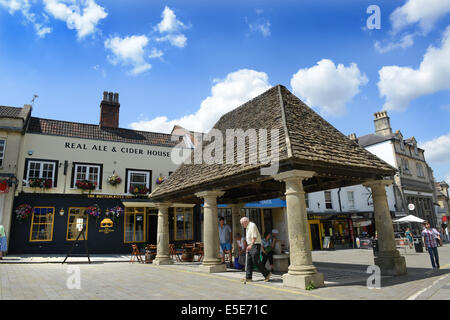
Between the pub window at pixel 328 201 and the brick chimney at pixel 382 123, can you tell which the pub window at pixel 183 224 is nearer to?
the pub window at pixel 328 201

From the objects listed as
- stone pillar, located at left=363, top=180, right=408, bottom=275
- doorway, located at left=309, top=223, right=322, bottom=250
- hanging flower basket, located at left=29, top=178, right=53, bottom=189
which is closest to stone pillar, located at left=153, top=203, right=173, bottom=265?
stone pillar, located at left=363, top=180, right=408, bottom=275

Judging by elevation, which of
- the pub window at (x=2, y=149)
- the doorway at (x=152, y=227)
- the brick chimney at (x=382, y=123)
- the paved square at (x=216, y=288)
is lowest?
the paved square at (x=216, y=288)

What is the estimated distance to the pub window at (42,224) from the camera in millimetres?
18469

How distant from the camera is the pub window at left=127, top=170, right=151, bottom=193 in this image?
21.4 metres

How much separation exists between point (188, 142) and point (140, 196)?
624cm

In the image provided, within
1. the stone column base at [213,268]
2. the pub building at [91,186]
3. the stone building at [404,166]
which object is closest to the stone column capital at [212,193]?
the stone column base at [213,268]

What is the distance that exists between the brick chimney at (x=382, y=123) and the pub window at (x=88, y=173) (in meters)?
29.2

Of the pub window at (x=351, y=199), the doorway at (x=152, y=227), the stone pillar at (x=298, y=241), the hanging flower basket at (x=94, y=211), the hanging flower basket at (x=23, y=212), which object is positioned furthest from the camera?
the pub window at (x=351, y=199)

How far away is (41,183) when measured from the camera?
1864 centimetres

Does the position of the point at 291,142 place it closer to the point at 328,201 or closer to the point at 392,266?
the point at 392,266

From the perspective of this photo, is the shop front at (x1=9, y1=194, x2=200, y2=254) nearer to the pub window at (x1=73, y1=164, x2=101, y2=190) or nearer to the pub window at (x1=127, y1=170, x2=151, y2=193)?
the pub window at (x1=73, y1=164, x2=101, y2=190)
